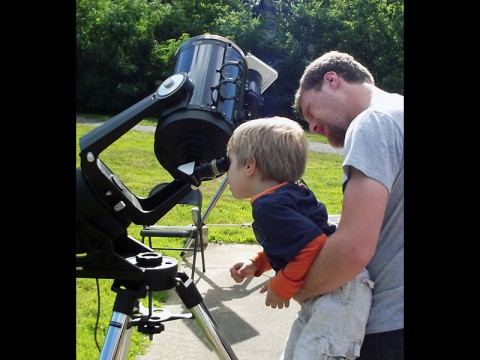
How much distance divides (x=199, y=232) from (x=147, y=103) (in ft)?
6.89

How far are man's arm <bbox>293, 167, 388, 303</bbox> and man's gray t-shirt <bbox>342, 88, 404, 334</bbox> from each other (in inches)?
1.0

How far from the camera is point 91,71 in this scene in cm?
1566

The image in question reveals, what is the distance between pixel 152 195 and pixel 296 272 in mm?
423

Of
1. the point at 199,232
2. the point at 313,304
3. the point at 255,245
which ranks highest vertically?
the point at 313,304

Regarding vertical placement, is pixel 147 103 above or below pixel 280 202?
above

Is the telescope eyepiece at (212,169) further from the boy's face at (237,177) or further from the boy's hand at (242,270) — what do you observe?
the boy's hand at (242,270)

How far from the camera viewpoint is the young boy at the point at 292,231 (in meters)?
1.13

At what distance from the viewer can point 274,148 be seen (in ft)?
4.01

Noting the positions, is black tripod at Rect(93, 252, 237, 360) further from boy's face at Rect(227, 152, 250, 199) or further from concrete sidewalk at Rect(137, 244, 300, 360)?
concrete sidewalk at Rect(137, 244, 300, 360)

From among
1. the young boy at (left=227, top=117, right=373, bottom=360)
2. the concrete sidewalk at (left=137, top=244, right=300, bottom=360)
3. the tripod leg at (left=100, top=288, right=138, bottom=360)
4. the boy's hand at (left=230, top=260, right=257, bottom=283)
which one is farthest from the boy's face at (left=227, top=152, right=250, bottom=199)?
the concrete sidewalk at (left=137, top=244, right=300, bottom=360)

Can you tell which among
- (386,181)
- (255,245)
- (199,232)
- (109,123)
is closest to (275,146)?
(386,181)

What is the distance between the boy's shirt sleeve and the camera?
112 centimetres

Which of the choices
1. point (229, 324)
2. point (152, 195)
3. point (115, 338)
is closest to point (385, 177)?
point (152, 195)
